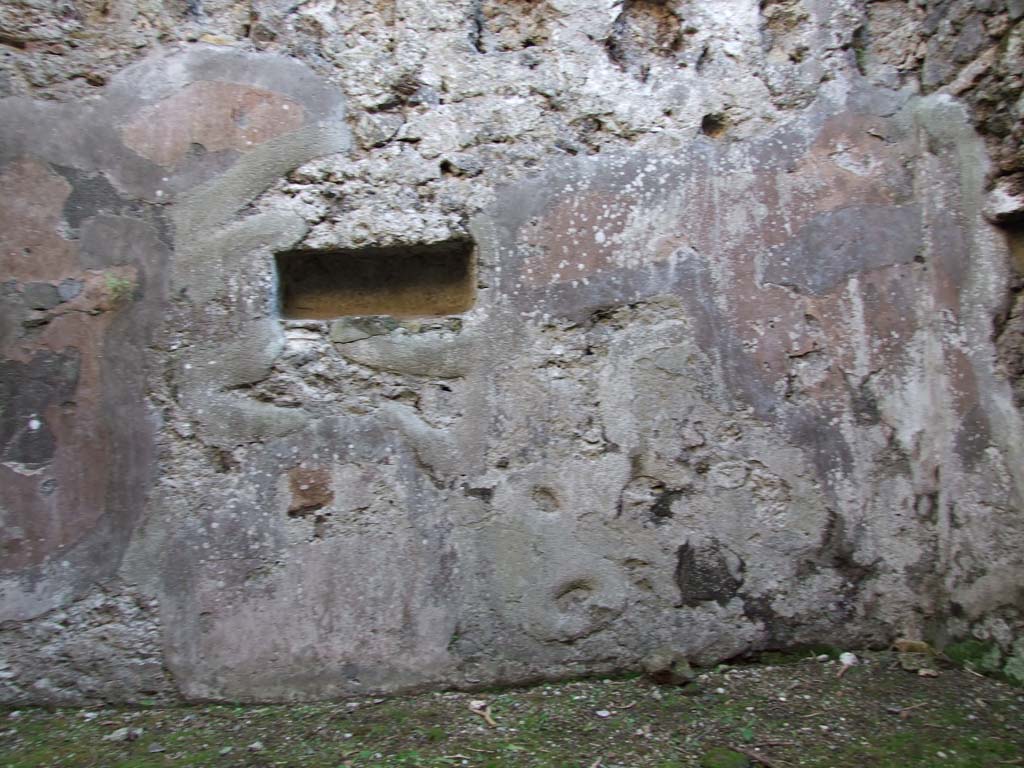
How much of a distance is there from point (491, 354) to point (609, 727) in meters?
1.02

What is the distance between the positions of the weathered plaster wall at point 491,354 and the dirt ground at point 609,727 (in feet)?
0.26

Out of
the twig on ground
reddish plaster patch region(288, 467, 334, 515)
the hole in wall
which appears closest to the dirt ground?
the twig on ground

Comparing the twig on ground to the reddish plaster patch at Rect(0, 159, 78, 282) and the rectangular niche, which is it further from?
the reddish plaster patch at Rect(0, 159, 78, 282)

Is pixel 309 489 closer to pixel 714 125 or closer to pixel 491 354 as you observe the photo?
pixel 491 354

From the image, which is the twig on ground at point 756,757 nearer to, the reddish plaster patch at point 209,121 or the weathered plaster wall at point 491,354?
the weathered plaster wall at point 491,354

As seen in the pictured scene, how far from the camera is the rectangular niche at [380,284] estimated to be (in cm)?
207

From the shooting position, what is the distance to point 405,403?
1973 millimetres

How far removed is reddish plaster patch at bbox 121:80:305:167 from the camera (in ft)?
6.47

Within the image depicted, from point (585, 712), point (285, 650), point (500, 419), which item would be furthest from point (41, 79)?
point (585, 712)

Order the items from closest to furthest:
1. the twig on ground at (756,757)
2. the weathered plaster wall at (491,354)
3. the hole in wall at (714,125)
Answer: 1. the twig on ground at (756,757)
2. the weathered plaster wall at (491,354)
3. the hole in wall at (714,125)

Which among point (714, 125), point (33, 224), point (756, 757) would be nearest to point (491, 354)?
point (714, 125)

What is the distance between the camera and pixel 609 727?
69.2 inches

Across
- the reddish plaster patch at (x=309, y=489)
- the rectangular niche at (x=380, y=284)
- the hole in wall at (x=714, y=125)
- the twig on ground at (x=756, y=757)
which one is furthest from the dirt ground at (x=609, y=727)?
the hole in wall at (x=714, y=125)

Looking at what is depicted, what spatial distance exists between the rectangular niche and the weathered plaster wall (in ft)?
0.31
